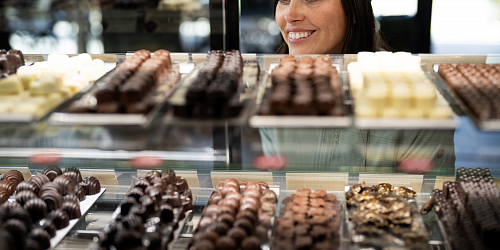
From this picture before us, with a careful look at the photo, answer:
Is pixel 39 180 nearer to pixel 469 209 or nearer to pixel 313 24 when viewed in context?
pixel 313 24

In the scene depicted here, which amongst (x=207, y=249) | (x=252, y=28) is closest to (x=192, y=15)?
(x=252, y=28)

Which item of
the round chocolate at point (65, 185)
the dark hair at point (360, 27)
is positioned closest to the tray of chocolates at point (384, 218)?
the dark hair at point (360, 27)

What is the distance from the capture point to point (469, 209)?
1.86m

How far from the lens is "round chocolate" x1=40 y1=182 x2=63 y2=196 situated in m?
2.05

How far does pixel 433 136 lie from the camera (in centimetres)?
230

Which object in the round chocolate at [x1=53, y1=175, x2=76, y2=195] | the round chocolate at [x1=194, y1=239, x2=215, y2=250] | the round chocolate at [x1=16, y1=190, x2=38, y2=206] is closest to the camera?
the round chocolate at [x1=194, y1=239, x2=215, y2=250]

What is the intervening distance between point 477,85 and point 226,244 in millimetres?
1090

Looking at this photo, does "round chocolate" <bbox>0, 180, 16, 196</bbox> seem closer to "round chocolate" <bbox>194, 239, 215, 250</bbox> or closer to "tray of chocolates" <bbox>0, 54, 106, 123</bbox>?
"tray of chocolates" <bbox>0, 54, 106, 123</bbox>

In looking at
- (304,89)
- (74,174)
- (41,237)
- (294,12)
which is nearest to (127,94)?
(304,89)

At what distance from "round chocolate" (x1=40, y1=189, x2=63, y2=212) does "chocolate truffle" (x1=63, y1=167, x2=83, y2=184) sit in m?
0.20

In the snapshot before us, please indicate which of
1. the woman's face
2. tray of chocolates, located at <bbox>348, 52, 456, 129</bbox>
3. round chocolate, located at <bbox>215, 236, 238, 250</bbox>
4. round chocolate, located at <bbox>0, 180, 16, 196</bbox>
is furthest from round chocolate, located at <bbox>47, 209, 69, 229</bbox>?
the woman's face

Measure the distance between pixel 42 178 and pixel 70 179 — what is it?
0.16m

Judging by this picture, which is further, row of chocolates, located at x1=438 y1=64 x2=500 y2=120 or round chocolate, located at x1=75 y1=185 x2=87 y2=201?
round chocolate, located at x1=75 y1=185 x2=87 y2=201

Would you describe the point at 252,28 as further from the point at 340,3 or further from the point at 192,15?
the point at 340,3
